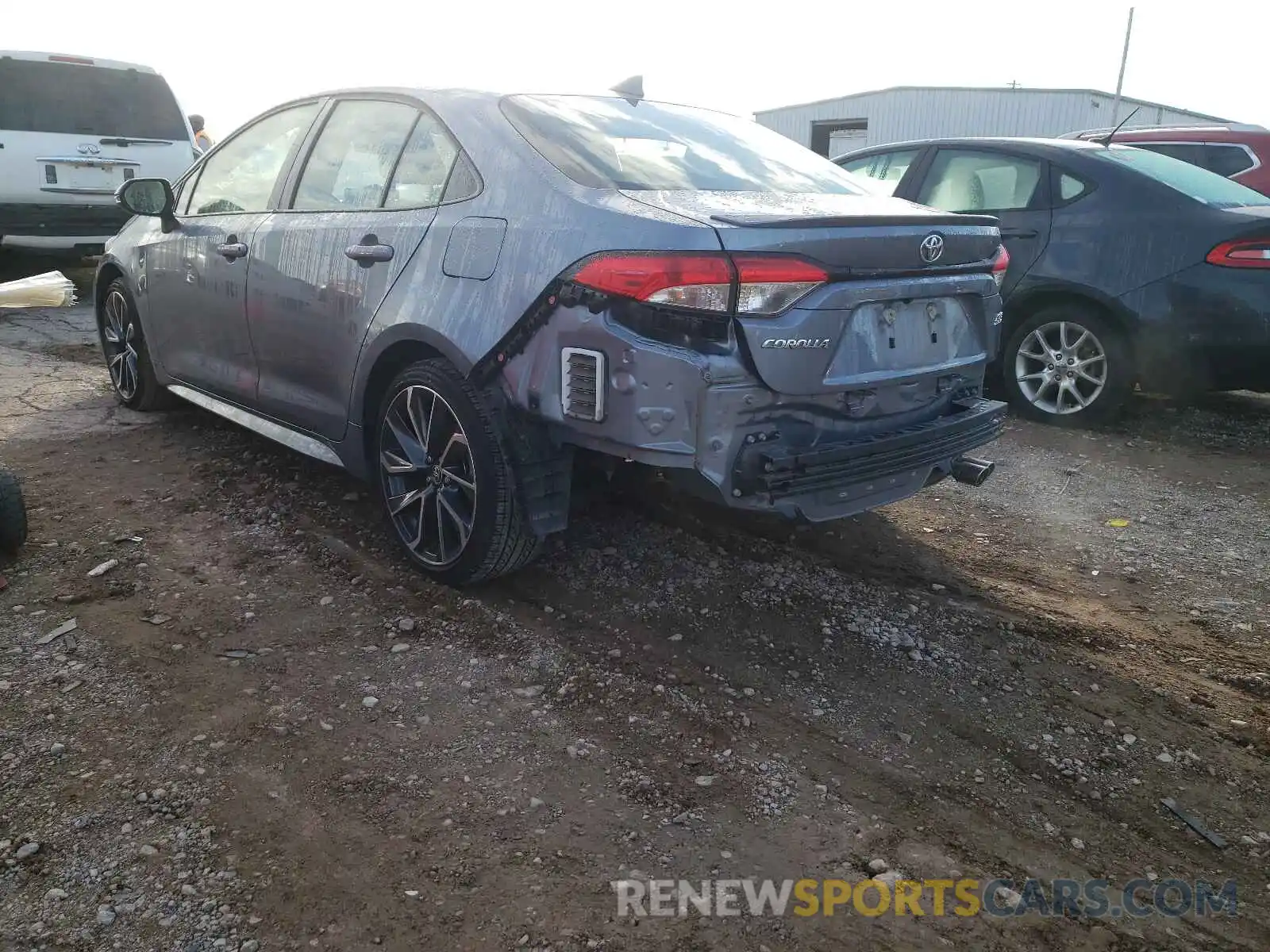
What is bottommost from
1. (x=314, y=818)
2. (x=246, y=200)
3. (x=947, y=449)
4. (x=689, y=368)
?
(x=314, y=818)

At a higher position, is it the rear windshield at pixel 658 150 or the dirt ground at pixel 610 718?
the rear windshield at pixel 658 150

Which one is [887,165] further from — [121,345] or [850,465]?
[121,345]

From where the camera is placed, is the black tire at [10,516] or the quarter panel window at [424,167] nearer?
the quarter panel window at [424,167]

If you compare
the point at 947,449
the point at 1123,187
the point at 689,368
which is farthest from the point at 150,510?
the point at 1123,187

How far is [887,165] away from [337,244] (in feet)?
15.1

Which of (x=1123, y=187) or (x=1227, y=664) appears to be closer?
(x=1227, y=664)

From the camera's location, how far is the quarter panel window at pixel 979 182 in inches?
243

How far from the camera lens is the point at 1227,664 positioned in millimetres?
3211

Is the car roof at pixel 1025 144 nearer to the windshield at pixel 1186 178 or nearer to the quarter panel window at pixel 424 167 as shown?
the windshield at pixel 1186 178

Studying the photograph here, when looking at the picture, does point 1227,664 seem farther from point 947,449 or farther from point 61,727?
point 61,727

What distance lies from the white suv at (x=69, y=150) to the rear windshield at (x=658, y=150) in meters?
6.73

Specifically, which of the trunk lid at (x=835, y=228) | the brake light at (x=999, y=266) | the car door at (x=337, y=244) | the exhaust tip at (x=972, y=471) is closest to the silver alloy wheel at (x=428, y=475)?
the car door at (x=337, y=244)

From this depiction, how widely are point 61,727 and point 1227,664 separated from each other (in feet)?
11.3

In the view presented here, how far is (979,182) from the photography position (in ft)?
21.2
